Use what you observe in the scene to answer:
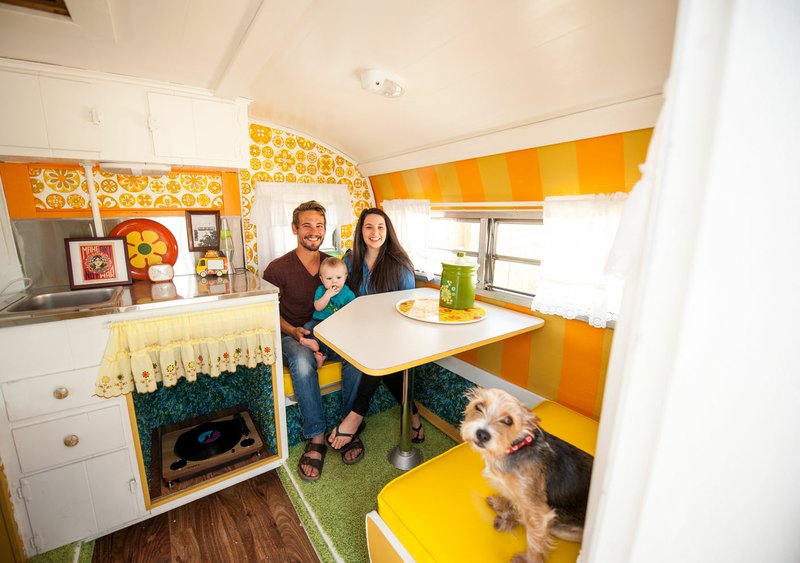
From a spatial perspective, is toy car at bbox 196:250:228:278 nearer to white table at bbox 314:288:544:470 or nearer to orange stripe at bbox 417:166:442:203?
white table at bbox 314:288:544:470

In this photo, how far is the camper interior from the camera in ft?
1.71

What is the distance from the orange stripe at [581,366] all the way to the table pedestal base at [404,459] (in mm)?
928

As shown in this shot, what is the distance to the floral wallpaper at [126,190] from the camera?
1984mm

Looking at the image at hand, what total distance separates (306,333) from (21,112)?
1.77m

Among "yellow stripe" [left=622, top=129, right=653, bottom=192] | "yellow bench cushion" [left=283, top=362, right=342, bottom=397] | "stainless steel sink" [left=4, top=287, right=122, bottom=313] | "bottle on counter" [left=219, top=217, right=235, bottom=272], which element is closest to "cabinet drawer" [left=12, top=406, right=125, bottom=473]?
"stainless steel sink" [left=4, top=287, right=122, bottom=313]

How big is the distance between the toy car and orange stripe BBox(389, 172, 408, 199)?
1557 millimetres

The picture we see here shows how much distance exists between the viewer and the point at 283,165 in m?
2.87

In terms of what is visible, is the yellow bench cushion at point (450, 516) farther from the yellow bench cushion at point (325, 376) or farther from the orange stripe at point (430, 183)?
the orange stripe at point (430, 183)

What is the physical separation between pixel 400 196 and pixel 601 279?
189cm

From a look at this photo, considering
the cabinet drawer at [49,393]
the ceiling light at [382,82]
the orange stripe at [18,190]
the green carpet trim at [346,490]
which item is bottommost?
the green carpet trim at [346,490]

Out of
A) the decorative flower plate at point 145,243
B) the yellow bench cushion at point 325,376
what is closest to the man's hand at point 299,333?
the yellow bench cushion at point 325,376

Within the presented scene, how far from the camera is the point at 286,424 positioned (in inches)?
83.1

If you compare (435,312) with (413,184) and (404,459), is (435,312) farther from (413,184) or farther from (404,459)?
(413,184)

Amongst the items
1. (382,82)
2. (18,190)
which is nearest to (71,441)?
(18,190)
